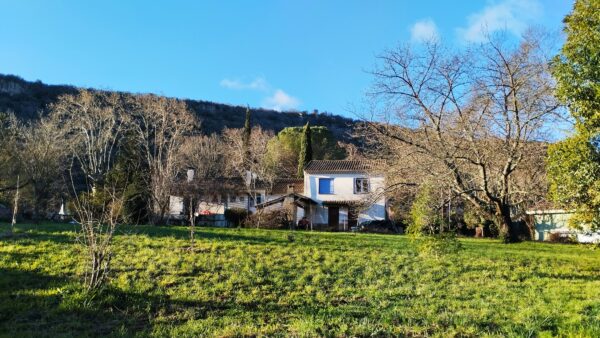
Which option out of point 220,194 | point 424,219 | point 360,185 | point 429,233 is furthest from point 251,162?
point 424,219

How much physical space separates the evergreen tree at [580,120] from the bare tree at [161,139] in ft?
65.9

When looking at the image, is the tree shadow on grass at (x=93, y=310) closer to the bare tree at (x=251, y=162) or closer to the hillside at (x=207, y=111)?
the bare tree at (x=251, y=162)

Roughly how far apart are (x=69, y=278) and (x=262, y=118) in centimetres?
7865

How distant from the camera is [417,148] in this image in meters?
16.5

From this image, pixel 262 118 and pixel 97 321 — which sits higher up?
pixel 262 118

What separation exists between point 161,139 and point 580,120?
913 inches

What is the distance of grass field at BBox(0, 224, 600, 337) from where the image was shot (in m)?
6.81

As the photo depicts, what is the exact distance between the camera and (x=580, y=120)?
396 inches

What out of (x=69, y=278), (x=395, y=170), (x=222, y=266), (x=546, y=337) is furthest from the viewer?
(x=395, y=170)

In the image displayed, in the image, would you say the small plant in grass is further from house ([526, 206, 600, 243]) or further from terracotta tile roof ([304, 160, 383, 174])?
terracotta tile roof ([304, 160, 383, 174])

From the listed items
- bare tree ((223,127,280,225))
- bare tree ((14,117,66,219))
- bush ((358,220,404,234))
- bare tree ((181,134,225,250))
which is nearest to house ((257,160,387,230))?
bare tree ((223,127,280,225))

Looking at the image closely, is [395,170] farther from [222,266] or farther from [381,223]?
[381,223]

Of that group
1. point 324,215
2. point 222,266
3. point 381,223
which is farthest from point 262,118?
point 222,266

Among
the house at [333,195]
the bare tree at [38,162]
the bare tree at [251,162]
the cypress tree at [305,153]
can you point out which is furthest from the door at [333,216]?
the bare tree at [38,162]
